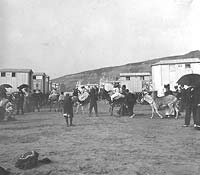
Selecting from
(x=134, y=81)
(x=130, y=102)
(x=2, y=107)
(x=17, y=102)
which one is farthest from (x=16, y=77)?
(x=130, y=102)

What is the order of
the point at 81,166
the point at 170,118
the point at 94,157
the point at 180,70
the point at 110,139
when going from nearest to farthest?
the point at 81,166, the point at 94,157, the point at 110,139, the point at 170,118, the point at 180,70

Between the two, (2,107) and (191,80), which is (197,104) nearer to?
(191,80)

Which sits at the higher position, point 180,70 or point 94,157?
point 180,70

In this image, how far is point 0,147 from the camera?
7.88 m

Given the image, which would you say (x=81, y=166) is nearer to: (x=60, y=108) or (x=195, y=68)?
(x=60, y=108)

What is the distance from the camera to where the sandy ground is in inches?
217

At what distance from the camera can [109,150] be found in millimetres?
7188

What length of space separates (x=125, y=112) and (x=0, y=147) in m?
9.83

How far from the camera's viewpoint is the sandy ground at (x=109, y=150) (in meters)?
5.51

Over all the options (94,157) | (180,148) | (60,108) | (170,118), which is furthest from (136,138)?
(60,108)

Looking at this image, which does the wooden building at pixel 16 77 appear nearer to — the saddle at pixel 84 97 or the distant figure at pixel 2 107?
the saddle at pixel 84 97

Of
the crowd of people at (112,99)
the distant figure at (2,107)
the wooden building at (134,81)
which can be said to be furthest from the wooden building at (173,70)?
the distant figure at (2,107)

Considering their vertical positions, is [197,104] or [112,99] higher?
[112,99]

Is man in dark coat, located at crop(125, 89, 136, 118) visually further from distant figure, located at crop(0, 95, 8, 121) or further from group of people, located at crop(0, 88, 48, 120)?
distant figure, located at crop(0, 95, 8, 121)
